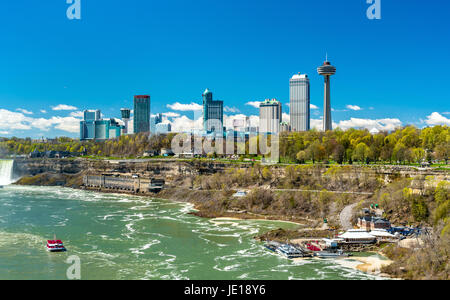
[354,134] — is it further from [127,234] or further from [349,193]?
[127,234]

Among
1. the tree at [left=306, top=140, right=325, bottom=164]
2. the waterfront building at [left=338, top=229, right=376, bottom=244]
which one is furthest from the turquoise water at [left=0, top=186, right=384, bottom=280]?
the tree at [left=306, top=140, right=325, bottom=164]

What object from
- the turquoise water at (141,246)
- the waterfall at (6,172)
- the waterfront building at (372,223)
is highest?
the waterfall at (6,172)

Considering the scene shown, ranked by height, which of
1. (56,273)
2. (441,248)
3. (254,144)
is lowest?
(56,273)

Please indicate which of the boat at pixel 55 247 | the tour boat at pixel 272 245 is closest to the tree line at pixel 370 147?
the tour boat at pixel 272 245

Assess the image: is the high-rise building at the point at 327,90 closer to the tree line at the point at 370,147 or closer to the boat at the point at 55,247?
the tree line at the point at 370,147

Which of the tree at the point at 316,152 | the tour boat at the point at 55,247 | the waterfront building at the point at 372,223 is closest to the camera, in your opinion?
the tour boat at the point at 55,247

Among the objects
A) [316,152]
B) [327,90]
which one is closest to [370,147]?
[316,152]

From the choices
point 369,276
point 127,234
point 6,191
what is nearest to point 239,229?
point 127,234

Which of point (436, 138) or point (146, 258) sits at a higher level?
point (436, 138)
